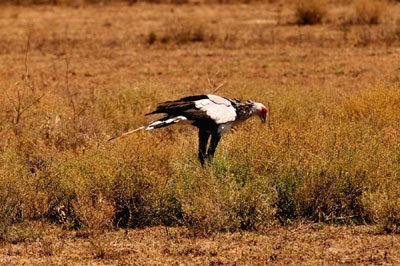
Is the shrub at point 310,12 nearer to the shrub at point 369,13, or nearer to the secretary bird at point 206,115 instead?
the shrub at point 369,13

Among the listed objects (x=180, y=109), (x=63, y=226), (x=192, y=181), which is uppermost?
(x=180, y=109)

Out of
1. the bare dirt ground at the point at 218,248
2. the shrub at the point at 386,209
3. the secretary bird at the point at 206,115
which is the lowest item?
the bare dirt ground at the point at 218,248

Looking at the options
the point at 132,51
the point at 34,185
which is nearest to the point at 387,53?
the point at 132,51

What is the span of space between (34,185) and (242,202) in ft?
6.75

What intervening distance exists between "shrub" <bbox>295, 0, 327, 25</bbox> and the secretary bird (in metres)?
13.6

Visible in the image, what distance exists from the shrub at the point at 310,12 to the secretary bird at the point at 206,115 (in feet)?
44.5

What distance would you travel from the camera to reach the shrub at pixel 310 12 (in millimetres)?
19797

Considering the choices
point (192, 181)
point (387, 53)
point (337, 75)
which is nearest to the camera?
point (192, 181)

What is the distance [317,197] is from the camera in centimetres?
641

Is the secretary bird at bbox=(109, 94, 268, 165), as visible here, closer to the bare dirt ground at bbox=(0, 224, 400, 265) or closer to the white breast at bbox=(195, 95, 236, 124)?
the white breast at bbox=(195, 95, 236, 124)

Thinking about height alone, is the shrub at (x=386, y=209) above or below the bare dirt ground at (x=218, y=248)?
above

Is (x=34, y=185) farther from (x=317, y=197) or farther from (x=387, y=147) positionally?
(x=387, y=147)

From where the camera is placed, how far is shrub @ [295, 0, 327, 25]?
65.0 feet

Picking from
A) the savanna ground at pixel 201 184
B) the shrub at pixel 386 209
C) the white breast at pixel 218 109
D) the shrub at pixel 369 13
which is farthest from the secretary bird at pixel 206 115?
the shrub at pixel 369 13
